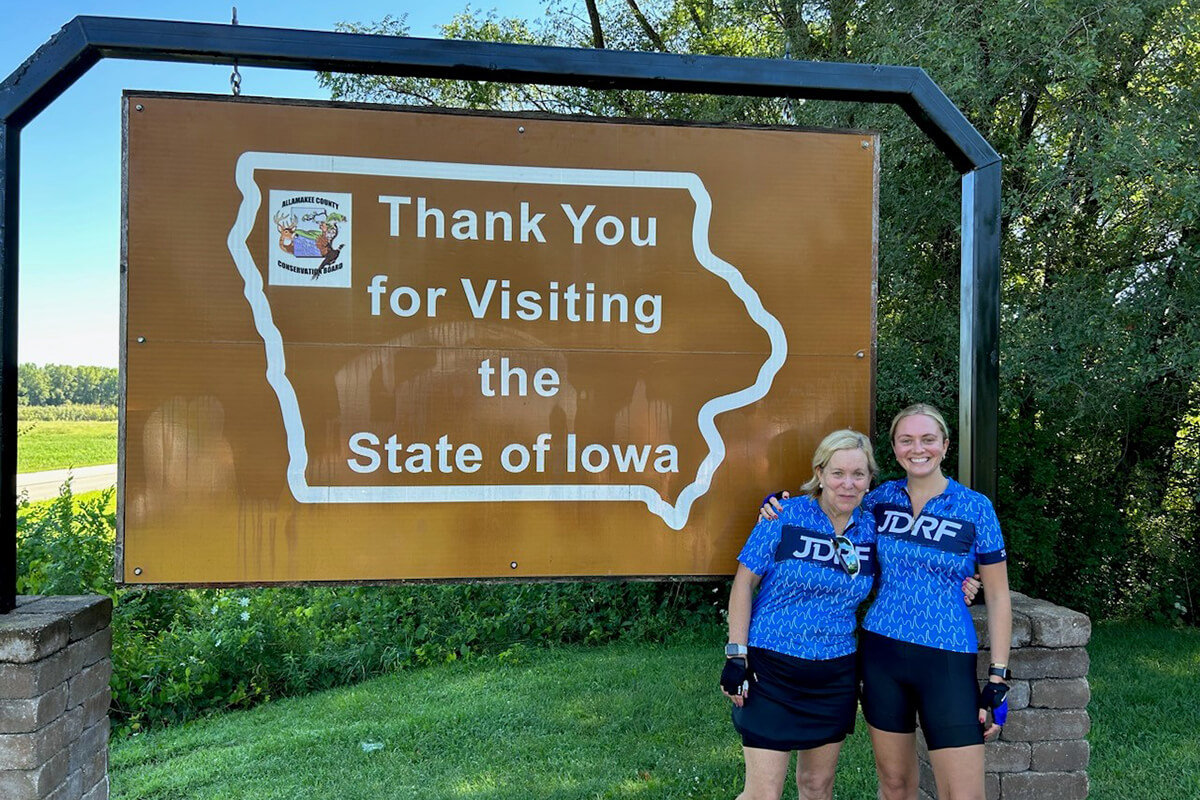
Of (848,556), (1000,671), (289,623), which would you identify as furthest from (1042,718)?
(289,623)

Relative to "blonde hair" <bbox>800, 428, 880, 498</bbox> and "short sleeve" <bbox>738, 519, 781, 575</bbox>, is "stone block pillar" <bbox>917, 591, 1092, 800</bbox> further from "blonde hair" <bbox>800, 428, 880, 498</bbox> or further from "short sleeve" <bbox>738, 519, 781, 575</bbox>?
"short sleeve" <bbox>738, 519, 781, 575</bbox>

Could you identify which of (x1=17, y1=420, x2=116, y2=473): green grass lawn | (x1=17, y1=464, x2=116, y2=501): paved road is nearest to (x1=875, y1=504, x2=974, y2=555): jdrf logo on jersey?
(x1=17, y1=420, x2=116, y2=473): green grass lawn

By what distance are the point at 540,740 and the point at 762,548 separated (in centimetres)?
291

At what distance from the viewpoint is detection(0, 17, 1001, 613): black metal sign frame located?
2.81 metres

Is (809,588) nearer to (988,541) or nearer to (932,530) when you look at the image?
(932,530)

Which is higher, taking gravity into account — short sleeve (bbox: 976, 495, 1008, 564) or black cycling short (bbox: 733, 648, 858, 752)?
short sleeve (bbox: 976, 495, 1008, 564)

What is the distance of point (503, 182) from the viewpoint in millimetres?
3170

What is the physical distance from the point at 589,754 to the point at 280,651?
136 inches

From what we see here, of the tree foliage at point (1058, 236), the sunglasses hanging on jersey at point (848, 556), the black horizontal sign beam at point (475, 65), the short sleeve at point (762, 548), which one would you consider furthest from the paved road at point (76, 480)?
the sunglasses hanging on jersey at point (848, 556)

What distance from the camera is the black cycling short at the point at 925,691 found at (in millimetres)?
2674

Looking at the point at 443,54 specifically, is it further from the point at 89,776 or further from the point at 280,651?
the point at 280,651

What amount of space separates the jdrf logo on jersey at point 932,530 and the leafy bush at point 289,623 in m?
4.08

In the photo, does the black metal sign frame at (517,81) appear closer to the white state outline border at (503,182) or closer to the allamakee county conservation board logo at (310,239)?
the white state outline border at (503,182)

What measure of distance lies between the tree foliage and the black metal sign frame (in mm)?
2345
